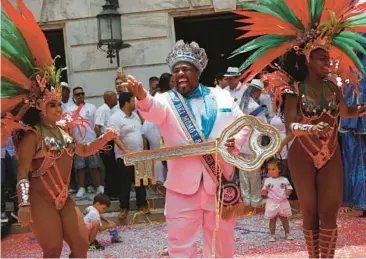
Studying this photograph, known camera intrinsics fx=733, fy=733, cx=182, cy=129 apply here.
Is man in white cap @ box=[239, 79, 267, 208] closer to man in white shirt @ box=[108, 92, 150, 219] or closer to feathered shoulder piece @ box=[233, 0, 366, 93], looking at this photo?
man in white shirt @ box=[108, 92, 150, 219]

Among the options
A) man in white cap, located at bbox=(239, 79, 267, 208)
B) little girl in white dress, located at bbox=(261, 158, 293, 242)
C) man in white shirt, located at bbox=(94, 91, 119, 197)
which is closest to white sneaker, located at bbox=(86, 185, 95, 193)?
man in white shirt, located at bbox=(94, 91, 119, 197)

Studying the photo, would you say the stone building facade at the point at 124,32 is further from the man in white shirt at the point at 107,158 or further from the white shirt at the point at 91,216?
the white shirt at the point at 91,216

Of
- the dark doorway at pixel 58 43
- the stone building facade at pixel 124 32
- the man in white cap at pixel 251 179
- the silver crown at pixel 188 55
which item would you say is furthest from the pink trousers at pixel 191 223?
the dark doorway at pixel 58 43

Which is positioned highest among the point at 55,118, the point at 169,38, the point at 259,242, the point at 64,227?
the point at 169,38

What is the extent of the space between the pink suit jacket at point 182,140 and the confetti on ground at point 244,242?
2.26 meters

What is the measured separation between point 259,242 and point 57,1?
643 centimetres

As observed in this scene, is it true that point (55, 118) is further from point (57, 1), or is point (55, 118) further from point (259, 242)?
point (57, 1)

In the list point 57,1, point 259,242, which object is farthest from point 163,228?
point 57,1

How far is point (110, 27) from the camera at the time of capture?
12.0 m

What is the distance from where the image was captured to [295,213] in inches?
392

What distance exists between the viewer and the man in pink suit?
5602 millimetres

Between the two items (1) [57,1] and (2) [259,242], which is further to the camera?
(1) [57,1]

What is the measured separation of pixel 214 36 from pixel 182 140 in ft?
33.3

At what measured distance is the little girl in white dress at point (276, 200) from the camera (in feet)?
27.6
